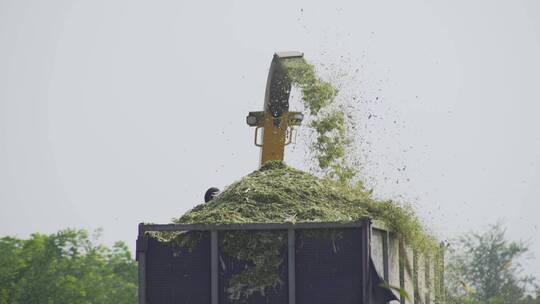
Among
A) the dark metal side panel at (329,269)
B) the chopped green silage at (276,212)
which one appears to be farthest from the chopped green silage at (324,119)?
the dark metal side panel at (329,269)

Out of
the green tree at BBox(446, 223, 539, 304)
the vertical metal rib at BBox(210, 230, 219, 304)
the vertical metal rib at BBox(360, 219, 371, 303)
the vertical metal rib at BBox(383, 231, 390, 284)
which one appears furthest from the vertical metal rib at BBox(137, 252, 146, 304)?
the green tree at BBox(446, 223, 539, 304)

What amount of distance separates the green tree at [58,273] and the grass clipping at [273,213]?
3268cm

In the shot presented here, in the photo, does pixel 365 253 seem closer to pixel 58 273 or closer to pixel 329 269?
pixel 329 269

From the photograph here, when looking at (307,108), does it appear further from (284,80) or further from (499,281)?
(499,281)

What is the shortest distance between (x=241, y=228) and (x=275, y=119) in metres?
3.84

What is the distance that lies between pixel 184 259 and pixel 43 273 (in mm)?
36499

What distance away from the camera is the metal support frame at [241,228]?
7.98 meters

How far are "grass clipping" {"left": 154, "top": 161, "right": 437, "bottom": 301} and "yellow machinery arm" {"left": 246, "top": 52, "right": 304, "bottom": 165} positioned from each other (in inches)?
51.0

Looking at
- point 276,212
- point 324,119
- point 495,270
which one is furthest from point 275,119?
point 495,270

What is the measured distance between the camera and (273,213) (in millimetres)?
8789

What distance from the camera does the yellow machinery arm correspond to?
11.7 meters

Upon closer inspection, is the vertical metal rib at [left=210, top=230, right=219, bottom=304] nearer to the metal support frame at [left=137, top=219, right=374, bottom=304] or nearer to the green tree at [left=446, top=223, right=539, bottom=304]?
the metal support frame at [left=137, top=219, right=374, bottom=304]

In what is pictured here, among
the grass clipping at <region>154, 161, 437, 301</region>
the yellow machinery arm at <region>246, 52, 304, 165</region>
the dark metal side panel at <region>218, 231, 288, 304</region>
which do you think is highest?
the yellow machinery arm at <region>246, 52, 304, 165</region>

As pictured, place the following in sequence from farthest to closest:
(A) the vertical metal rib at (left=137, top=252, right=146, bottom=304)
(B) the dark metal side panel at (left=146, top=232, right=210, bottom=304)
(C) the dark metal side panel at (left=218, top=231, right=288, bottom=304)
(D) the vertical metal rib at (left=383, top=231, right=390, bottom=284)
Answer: (D) the vertical metal rib at (left=383, top=231, right=390, bottom=284) < (A) the vertical metal rib at (left=137, top=252, right=146, bottom=304) < (B) the dark metal side panel at (left=146, top=232, right=210, bottom=304) < (C) the dark metal side panel at (left=218, top=231, right=288, bottom=304)
